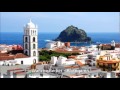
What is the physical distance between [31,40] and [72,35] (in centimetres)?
66

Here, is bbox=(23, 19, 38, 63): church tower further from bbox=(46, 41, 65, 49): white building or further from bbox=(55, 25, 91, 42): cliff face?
bbox=(55, 25, 91, 42): cliff face

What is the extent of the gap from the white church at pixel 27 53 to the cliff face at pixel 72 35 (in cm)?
38

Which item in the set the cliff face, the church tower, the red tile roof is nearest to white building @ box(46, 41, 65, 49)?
the cliff face

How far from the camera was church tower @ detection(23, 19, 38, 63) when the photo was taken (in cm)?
699

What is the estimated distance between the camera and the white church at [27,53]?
698 centimetres

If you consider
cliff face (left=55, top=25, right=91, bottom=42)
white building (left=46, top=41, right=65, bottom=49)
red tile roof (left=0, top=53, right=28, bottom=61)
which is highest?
cliff face (left=55, top=25, right=91, bottom=42)

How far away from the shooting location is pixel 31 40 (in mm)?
7105

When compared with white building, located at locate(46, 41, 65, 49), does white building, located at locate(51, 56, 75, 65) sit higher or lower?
lower

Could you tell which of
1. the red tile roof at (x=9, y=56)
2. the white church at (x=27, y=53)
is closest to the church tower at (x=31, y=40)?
the white church at (x=27, y=53)
